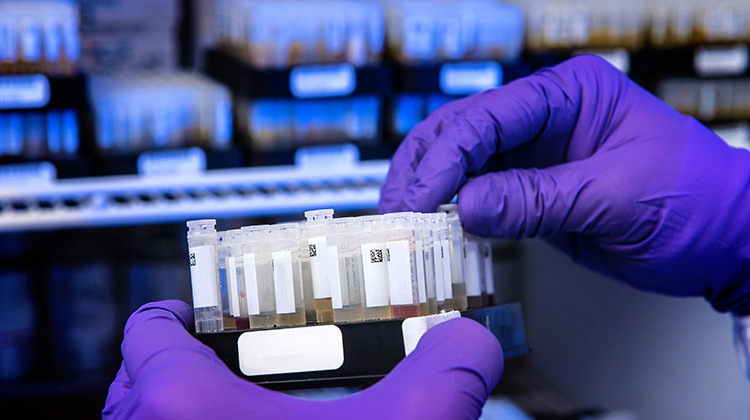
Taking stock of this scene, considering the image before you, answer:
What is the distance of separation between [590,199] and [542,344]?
77 centimetres

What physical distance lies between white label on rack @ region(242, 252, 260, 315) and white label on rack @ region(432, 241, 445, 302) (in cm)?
21

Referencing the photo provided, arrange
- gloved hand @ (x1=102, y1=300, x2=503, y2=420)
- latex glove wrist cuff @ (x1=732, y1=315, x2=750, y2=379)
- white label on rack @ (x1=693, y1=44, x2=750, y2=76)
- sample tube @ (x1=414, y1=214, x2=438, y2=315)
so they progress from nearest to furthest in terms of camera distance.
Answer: gloved hand @ (x1=102, y1=300, x2=503, y2=420)
sample tube @ (x1=414, y1=214, x2=438, y2=315)
latex glove wrist cuff @ (x1=732, y1=315, x2=750, y2=379)
white label on rack @ (x1=693, y1=44, x2=750, y2=76)

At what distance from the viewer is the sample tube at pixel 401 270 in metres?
0.88

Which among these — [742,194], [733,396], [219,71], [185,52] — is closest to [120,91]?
[219,71]

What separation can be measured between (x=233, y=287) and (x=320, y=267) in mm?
105

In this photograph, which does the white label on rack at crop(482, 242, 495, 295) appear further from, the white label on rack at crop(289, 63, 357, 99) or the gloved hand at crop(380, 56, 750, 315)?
the white label on rack at crop(289, 63, 357, 99)

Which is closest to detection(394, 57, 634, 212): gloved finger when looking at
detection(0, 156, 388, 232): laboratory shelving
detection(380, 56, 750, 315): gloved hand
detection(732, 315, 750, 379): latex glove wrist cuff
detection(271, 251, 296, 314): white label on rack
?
detection(380, 56, 750, 315): gloved hand

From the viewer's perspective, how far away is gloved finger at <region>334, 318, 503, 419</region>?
69 cm

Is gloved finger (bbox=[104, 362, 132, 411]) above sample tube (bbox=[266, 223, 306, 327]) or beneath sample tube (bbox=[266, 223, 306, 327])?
beneath

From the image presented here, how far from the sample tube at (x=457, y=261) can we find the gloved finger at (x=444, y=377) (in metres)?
0.18

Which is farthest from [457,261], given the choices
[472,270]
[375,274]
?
[375,274]

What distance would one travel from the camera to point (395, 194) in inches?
44.0

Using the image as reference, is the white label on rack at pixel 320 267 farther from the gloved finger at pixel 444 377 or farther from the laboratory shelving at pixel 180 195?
the laboratory shelving at pixel 180 195

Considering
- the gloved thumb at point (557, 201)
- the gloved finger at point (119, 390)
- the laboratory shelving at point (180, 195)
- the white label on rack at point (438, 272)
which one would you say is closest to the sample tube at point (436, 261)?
the white label on rack at point (438, 272)
